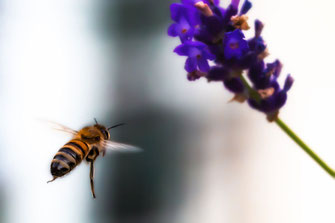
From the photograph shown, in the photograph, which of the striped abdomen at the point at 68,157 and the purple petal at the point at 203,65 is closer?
the purple petal at the point at 203,65

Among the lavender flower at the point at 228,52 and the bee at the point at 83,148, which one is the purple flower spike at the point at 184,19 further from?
the bee at the point at 83,148

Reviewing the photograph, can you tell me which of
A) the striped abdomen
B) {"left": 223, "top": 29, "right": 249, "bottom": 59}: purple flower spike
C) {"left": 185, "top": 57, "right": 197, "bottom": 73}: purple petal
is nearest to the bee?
A: the striped abdomen

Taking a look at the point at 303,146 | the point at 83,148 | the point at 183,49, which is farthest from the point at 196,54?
the point at 83,148

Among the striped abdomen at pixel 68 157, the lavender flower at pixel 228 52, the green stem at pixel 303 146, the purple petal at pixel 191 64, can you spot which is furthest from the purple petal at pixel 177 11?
the striped abdomen at pixel 68 157

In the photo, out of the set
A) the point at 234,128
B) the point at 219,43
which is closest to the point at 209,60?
the point at 219,43

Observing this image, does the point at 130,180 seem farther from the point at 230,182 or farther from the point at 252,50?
the point at 252,50

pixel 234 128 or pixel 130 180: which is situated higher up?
pixel 234 128

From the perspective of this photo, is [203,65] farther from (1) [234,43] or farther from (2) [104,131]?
(2) [104,131]
